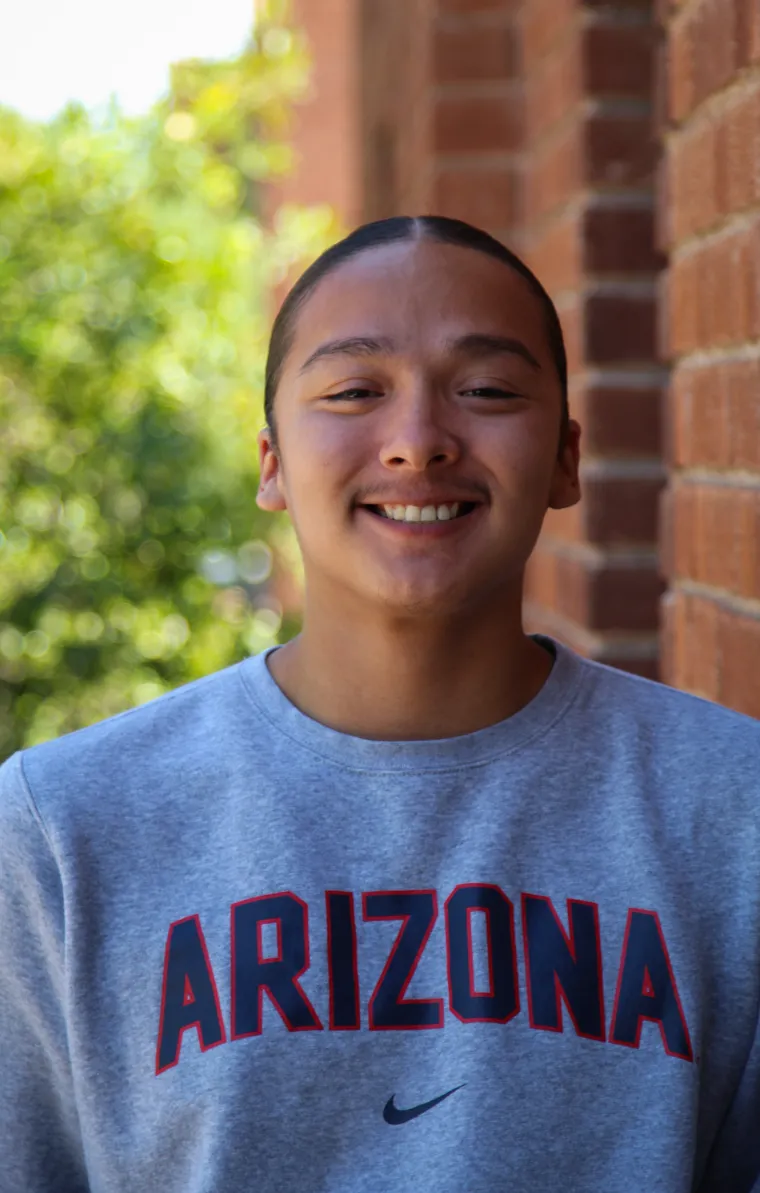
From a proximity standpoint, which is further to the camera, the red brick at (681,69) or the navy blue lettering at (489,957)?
the red brick at (681,69)

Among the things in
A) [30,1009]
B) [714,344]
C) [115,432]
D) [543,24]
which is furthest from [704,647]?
[115,432]

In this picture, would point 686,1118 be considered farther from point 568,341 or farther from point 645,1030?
point 568,341

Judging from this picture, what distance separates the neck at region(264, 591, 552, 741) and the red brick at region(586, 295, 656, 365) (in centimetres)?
122

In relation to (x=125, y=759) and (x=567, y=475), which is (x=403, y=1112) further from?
(x=567, y=475)

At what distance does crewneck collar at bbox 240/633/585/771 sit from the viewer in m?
1.58

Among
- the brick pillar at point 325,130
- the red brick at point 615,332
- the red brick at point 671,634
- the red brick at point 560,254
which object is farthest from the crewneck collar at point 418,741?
the brick pillar at point 325,130

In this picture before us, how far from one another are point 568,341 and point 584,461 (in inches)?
10.5

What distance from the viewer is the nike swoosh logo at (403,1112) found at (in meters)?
1.43

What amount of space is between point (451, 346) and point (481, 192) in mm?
2083

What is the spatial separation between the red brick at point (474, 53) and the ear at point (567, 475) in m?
2.03

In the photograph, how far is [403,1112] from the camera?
144 centimetres

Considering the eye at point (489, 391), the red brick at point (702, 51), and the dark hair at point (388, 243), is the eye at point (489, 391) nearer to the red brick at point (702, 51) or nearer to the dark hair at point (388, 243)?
the dark hair at point (388, 243)

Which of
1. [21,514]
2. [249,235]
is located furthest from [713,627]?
[249,235]

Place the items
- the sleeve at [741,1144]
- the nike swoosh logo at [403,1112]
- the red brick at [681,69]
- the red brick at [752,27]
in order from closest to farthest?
Result: the nike swoosh logo at [403,1112], the sleeve at [741,1144], the red brick at [752,27], the red brick at [681,69]
